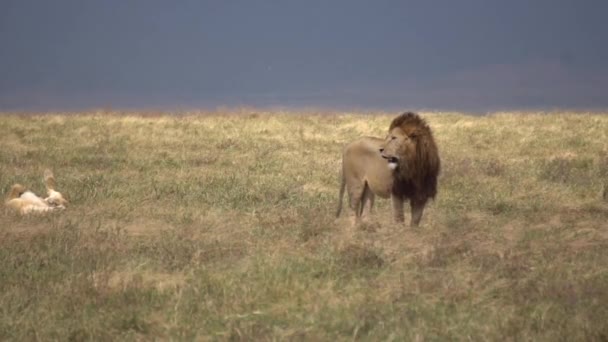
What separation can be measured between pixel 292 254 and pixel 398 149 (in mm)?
2036

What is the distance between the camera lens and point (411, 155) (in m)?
9.68

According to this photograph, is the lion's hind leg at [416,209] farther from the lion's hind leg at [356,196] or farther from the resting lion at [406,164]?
the lion's hind leg at [356,196]

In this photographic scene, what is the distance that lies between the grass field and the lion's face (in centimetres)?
75

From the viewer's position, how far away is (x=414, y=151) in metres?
9.70

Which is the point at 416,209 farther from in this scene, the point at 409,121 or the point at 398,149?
the point at 409,121

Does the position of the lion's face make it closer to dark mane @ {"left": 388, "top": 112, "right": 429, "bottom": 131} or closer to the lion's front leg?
dark mane @ {"left": 388, "top": 112, "right": 429, "bottom": 131}

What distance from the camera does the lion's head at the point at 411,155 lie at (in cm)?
966

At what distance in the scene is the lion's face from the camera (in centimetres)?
964

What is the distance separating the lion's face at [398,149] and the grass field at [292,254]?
0.75 metres

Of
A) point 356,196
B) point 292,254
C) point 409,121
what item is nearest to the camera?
point 292,254

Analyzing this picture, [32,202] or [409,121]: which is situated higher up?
[409,121]

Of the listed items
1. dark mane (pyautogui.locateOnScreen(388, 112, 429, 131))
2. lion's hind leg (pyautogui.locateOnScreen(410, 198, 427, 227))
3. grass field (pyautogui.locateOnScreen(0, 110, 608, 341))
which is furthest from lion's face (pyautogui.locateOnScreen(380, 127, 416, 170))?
grass field (pyautogui.locateOnScreen(0, 110, 608, 341))

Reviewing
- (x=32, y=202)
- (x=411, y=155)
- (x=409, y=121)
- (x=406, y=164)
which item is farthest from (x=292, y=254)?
(x=32, y=202)

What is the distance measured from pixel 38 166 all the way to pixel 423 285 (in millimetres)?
11507
